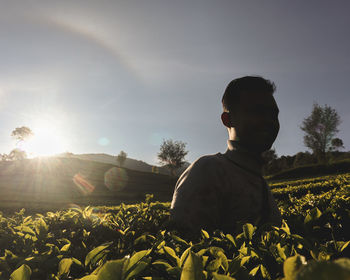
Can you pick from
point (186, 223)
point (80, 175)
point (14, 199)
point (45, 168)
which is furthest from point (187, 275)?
point (45, 168)

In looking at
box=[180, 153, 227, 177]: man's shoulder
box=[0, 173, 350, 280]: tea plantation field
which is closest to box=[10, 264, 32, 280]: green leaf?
box=[0, 173, 350, 280]: tea plantation field

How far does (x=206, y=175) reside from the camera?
196 cm

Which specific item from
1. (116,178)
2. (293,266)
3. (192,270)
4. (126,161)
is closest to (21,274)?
(192,270)

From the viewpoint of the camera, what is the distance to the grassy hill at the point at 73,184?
22.0 metres

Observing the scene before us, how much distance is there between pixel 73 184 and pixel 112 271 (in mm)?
32972

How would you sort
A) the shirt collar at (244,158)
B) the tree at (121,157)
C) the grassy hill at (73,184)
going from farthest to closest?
the tree at (121,157)
the grassy hill at (73,184)
the shirt collar at (244,158)

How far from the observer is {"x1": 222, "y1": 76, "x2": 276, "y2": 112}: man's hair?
2.40m

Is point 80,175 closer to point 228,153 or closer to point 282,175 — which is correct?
point 282,175

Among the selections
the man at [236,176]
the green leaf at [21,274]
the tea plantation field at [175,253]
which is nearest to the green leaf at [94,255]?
the tea plantation field at [175,253]

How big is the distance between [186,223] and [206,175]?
46cm

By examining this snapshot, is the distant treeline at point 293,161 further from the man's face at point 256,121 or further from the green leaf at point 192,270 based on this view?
the green leaf at point 192,270

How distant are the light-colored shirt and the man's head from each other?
0.17 m

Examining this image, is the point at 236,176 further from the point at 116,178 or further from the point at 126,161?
the point at 126,161

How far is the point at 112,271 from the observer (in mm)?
554
